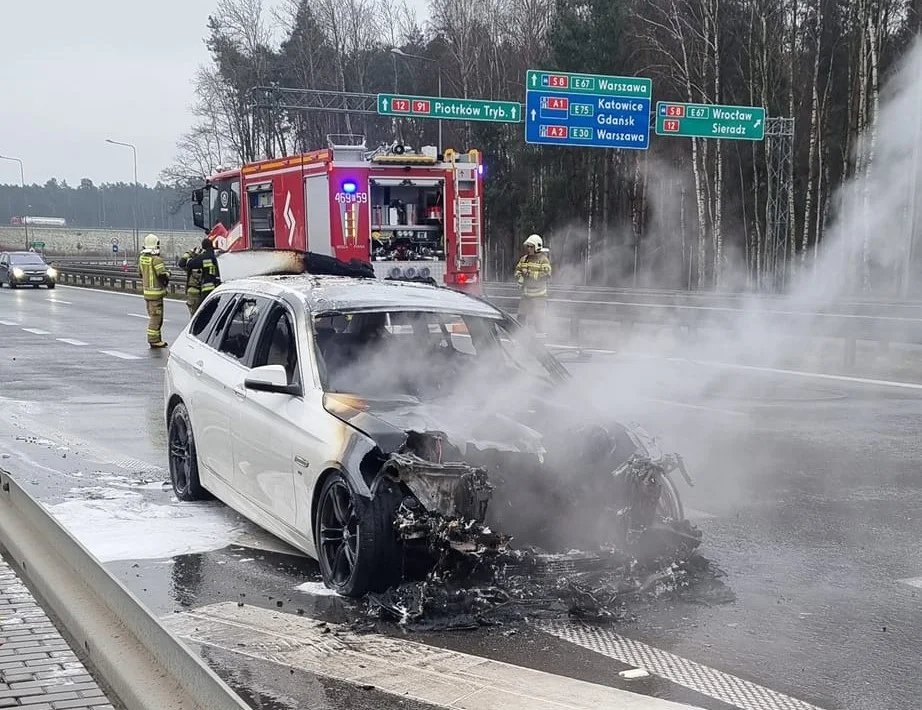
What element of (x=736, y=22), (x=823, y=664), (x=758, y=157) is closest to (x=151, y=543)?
(x=823, y=664)

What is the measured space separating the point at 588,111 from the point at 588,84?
0.75m

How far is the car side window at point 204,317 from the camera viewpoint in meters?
7.42

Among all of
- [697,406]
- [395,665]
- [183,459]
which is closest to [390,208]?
[697,406]

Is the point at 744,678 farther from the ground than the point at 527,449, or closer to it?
closer to it

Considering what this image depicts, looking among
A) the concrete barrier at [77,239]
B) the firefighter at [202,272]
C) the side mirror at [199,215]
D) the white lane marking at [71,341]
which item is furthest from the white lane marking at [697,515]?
the concrete barrier at [77,239]

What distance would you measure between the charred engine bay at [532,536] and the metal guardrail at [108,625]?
1.31 meters

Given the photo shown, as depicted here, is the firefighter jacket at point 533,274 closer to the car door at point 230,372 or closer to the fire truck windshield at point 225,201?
the fire truck windshield at point 225,201

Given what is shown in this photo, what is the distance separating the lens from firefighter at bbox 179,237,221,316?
17.9m

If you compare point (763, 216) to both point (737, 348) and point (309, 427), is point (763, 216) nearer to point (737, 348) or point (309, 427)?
point (737, 348)

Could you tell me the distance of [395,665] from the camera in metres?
4.40

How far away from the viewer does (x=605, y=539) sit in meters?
5.19

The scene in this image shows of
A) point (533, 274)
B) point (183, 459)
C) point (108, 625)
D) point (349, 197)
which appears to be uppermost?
→ point (349, 197)

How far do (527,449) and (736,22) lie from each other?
38586 millimetres

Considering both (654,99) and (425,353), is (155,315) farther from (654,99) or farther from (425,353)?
(654,99)
